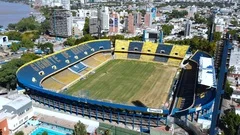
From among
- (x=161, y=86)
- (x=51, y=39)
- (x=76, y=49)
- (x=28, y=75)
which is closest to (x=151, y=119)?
(x=161, y=86)

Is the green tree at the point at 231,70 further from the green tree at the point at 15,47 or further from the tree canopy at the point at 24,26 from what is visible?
the tree canopy at the point at 24,26

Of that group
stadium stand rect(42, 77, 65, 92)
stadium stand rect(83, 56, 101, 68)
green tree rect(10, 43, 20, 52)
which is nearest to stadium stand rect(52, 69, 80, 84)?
stadium stand rect(42, 77, 65, 92)

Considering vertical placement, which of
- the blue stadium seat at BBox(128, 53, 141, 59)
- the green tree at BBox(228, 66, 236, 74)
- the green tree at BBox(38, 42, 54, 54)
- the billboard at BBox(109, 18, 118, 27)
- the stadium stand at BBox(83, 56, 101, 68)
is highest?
the billboard at BBox(109, 18, 118, 27)

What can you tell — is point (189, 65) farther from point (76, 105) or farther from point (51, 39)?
point (51, 39)

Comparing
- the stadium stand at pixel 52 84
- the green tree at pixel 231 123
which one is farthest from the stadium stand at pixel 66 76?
the green tree at pixel 231 123

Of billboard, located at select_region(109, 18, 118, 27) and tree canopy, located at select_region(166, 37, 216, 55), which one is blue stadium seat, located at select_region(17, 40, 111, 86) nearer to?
tree canopy, located at select_region(166, 37, 216, 55)

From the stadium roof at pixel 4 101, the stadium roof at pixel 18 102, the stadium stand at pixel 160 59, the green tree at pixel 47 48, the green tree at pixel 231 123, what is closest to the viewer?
the green tree at pixel 231 123
